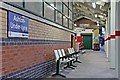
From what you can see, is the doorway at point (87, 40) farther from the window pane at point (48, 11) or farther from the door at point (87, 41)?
the window pane at point (48, 11)

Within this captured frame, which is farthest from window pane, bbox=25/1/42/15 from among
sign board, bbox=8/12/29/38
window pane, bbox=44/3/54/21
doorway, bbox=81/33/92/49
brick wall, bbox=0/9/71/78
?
doorway, bbox=81/33/92/49

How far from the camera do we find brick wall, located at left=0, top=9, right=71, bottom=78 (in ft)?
15.8

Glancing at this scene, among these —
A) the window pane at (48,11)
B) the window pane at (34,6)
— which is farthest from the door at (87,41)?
the window pane at (34,6)

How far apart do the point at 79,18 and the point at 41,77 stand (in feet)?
95.6

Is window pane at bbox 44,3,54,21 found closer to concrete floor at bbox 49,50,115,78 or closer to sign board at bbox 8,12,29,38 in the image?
concrete floor at bbox 49,50,115,78

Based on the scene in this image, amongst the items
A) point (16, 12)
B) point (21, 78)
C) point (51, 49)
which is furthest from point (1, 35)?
point (51, 49)

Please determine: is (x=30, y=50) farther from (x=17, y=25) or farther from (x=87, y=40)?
(x=87, y=40)

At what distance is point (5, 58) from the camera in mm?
4863

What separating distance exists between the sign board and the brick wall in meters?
0.13

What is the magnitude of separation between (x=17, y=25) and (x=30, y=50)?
124cm

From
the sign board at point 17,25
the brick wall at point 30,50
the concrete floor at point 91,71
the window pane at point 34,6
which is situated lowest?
the concrete floor at point 91,71

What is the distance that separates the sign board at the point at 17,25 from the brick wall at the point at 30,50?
0.13 metres

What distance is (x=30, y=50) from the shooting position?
254 inches

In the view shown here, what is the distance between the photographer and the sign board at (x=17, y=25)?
501 centimetres
